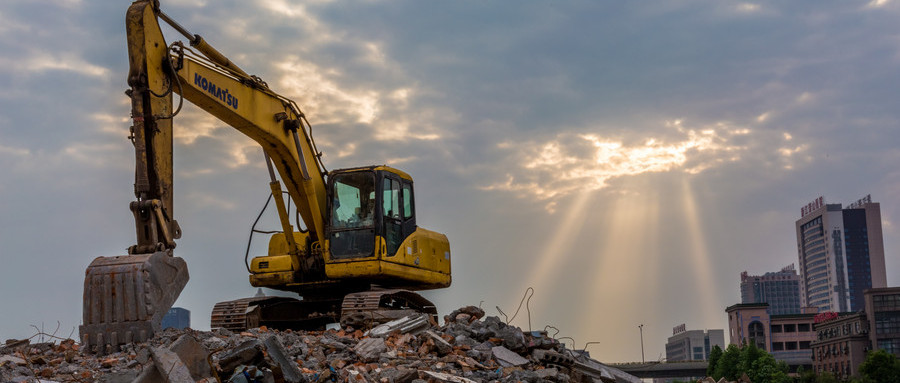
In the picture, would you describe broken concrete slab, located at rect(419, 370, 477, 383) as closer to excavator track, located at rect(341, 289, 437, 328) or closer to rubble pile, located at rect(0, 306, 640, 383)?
rubble pile, located at rect(0, 306, 640, 383)

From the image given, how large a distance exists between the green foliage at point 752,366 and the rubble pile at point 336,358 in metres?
85.5

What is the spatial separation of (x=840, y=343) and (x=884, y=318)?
1057 centimetres

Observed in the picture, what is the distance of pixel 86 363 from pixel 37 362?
1105mm

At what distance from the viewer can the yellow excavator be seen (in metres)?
12.2

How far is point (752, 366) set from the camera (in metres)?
96.4

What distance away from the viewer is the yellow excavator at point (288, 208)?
40.2 ft

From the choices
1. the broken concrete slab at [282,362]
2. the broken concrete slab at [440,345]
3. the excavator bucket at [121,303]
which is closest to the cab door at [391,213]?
the broken concrete slab at [440,345]

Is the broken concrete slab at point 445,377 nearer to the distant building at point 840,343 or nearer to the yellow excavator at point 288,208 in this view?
the yellow excavator at point 288,208

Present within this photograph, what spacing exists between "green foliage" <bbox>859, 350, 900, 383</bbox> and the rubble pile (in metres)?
77.4

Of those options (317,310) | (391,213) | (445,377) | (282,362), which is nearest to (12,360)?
(282,362)

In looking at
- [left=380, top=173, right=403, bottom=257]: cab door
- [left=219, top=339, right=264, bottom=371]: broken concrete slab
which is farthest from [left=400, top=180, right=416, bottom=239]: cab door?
[left=219, top=339, right=264, bottom=371]: broken concrete slab

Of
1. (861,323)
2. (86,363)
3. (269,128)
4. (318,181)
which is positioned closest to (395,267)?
(318,181)

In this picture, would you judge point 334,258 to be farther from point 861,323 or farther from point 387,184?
point 861,323

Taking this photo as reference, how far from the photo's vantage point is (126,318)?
1080 centimetres
